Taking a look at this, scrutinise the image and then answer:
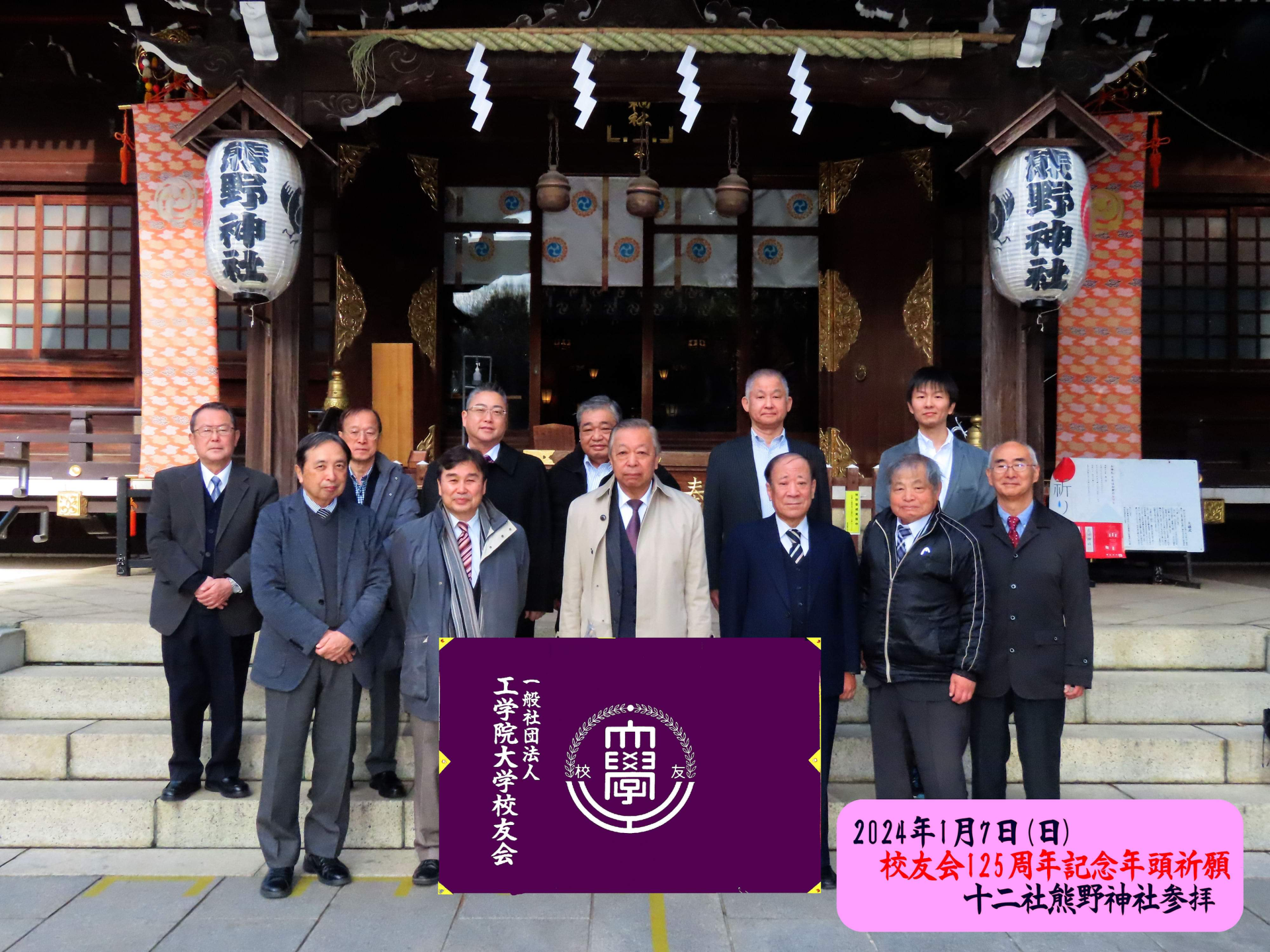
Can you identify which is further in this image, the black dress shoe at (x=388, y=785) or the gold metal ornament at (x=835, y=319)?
the gold metal ornament at (x=835, y=319)

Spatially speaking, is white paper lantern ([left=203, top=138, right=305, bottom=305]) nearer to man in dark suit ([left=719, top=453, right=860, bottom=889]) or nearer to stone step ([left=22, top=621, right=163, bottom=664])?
stone step ([left=22, top=621, right=163, bottom=664])

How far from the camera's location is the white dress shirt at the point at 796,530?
3496 millimetres

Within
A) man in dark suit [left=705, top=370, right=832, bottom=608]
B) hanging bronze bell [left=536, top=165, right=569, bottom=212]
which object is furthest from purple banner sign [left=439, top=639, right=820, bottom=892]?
hanging bronze bell [left=536, top=165, right=569, bottom=212]

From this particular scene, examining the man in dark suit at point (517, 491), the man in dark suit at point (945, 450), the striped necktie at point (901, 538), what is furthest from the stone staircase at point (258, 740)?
the striped necktie at point (901, 538)

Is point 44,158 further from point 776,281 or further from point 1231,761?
point 1231,761

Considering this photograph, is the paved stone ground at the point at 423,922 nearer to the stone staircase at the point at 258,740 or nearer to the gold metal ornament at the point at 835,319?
the stone staircase at the point at 258,740

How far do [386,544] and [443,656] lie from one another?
3.03 ft

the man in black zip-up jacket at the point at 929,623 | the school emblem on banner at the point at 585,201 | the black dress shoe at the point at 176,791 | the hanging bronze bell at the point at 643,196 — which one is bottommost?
the black dress shoe at the point at 176,791

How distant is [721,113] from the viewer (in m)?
7.65

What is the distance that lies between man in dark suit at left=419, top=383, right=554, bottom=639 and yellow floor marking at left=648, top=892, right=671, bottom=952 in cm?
123

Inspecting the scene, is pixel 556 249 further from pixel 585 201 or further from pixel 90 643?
pixel 90 643

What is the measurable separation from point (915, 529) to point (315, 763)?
2451 millimetres

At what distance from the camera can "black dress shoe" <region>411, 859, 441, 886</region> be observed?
3.61 m

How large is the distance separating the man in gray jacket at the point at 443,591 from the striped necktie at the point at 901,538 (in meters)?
1.43
